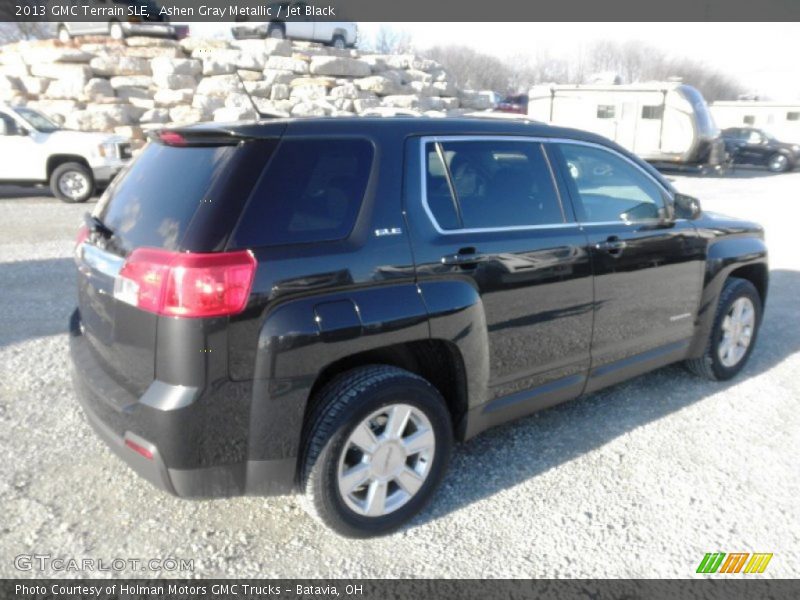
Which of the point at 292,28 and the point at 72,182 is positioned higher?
the point at 292,28

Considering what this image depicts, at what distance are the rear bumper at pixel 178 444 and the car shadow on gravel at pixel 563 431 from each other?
831 millimetres

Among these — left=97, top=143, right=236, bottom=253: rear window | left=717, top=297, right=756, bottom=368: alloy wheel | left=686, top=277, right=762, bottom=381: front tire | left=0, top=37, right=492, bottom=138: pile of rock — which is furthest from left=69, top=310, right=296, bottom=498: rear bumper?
left=0, top=37, right=492, bottom=138: pile of rock

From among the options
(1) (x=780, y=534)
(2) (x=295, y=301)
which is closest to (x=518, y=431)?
(1) (x=780, y=534)

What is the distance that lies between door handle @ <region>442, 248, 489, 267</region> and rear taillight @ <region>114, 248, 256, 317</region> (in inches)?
36.7

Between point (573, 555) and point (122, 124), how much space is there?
19.8 metres

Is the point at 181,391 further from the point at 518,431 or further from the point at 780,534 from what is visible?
the point at 780,534

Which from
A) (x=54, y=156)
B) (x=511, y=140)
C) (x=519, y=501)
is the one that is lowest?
(x=519, y=501)

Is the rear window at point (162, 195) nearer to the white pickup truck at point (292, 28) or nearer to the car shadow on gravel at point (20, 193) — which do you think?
the car shadow on gravel at point (20, 193)

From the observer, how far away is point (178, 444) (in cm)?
245

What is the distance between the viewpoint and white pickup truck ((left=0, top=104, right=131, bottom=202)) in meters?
12.6

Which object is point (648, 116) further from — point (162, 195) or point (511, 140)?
point (162, 195)

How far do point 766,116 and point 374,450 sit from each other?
35.4 meters

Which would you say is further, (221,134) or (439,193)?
(439,193)

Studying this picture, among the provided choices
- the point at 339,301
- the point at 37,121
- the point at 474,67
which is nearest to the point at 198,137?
the point at 339,301
